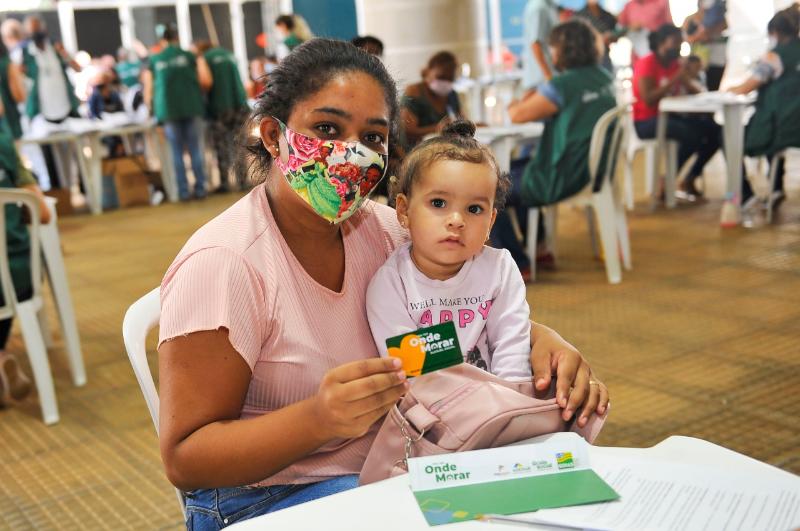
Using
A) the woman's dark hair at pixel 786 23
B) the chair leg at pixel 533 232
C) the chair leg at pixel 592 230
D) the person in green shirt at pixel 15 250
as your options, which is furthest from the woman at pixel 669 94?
the person in green shirt at pixel 15 250

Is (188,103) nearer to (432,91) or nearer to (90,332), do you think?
(432,91)

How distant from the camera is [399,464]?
129cm

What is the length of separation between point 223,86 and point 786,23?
5811 millimetres

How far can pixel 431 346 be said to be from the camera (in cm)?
106

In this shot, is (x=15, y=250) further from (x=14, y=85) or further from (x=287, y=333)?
(x=14, y=85)

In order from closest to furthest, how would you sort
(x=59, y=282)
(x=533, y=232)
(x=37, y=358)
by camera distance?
(x=37, y=358) < (x=59, y=282) < (x=533, y=232)

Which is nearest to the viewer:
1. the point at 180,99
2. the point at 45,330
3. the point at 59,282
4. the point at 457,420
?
the point at 457,420

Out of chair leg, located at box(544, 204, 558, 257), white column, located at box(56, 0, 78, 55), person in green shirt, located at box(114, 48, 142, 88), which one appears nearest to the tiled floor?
chair leg, located at box(544, 204, 558, 257)

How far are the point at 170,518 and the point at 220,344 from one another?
1.70 m

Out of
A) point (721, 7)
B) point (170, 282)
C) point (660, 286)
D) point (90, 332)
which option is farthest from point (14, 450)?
point (721, 7)

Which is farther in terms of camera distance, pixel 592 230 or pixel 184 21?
pixel 184 21

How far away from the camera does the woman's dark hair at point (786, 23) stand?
629cm

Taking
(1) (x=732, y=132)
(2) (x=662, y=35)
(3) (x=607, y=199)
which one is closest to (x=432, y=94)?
(3) (x=607, y=199)

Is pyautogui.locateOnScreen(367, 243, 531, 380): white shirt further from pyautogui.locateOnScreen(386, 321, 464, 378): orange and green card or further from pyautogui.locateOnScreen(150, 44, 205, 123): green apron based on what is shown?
pyautogui.locateOnScreen(150, 44, 205, 123): green apron
